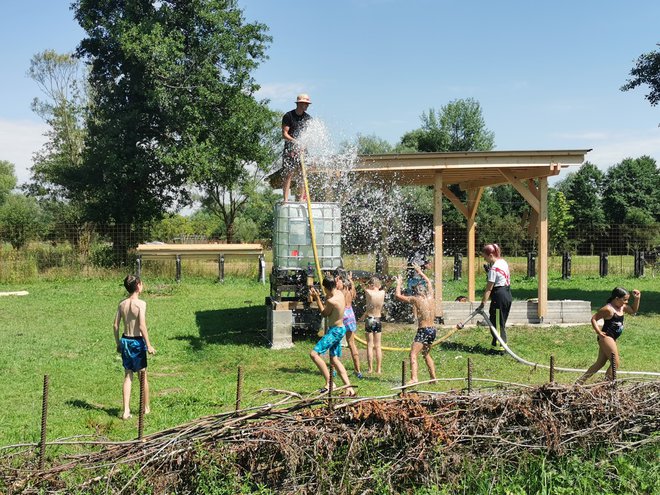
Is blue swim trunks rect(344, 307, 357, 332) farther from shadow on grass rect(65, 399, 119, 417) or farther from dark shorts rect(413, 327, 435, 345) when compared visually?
shadow on grass rect(65, 399, 119, 417)

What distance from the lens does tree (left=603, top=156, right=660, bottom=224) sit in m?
50.2

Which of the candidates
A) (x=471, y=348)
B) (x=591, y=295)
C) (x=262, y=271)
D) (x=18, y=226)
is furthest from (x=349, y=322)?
(x=18, y=226)

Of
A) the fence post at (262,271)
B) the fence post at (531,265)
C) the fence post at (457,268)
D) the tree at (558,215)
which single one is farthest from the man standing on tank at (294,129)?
the tree at (558,215)

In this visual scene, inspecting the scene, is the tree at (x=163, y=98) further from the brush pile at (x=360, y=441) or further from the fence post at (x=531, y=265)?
the brush pile at (x=360, y=441)

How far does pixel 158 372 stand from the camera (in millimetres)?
9875

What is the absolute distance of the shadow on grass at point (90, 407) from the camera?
7.57 m

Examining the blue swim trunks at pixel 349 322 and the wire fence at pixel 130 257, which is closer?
the blue swim trunks at pixel 349 322

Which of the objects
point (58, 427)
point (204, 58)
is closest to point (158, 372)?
point (58, 427)

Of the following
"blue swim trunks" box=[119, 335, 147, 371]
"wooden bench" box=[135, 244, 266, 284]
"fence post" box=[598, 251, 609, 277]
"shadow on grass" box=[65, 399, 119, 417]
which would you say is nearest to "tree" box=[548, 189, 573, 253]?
"fence post" box=[598, 251, 609, 277]

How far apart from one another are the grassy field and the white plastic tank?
147cm

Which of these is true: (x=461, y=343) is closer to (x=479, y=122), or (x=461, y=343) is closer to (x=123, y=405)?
(x=123, y=405)

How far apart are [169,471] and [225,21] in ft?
93.5

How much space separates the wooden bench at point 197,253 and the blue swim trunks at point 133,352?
16.2m

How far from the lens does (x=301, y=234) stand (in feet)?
40.6
